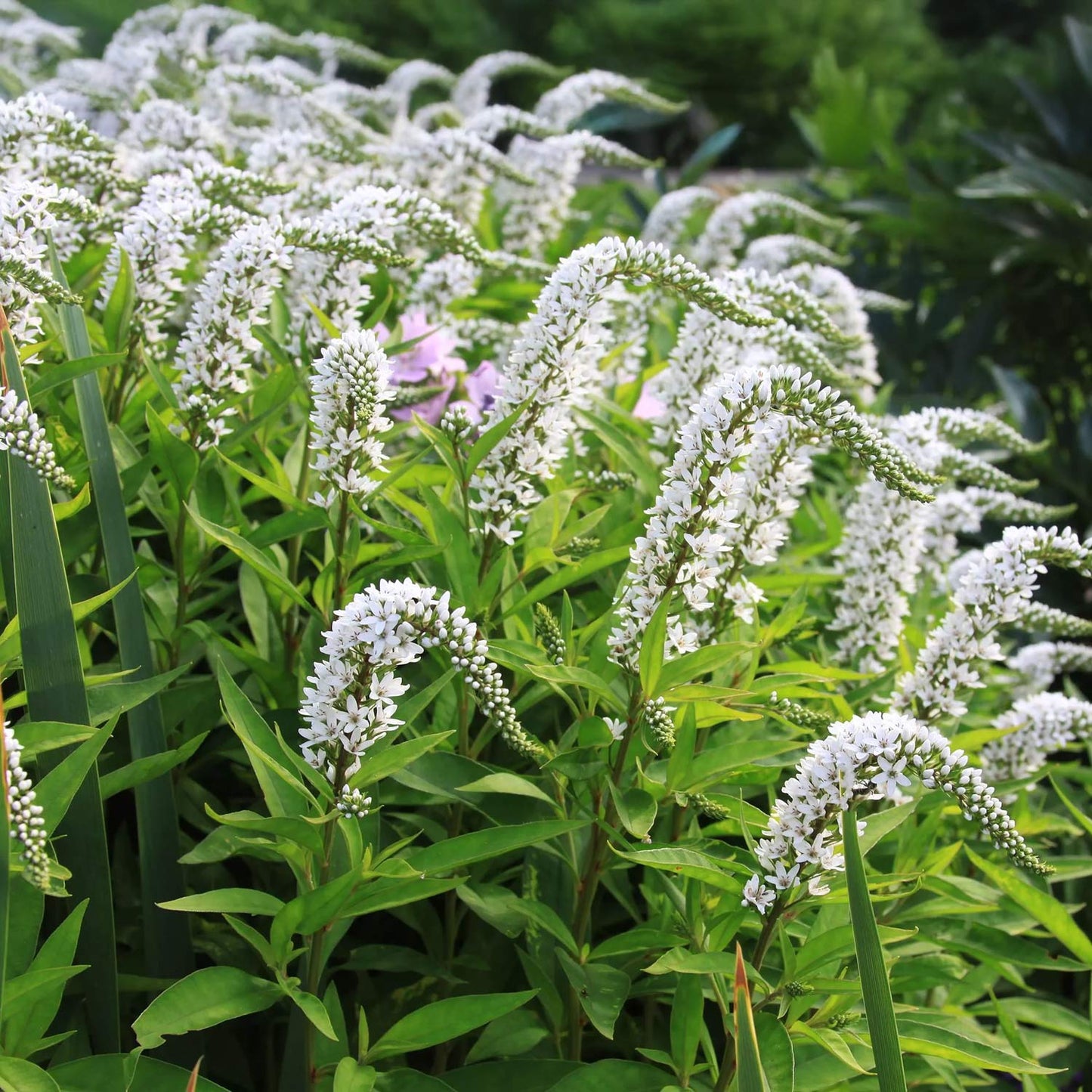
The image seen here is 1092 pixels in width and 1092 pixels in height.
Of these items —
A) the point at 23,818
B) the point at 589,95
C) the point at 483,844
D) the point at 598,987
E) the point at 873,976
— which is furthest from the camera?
the point at 589,95

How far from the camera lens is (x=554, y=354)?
5.64ft

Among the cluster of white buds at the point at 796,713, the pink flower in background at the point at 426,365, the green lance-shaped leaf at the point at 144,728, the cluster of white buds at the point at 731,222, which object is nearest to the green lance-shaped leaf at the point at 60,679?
the green lance-shaped leaf at the point at 144,728

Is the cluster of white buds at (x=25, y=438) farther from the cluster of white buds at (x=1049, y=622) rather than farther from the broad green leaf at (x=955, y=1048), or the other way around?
the cluster of white buds at (x=1049, y=622)

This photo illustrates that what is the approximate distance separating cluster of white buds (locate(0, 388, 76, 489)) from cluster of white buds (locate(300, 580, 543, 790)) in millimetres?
400

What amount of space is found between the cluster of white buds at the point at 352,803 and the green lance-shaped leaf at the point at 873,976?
1.76 ft

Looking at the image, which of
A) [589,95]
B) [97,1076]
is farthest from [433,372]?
[589,95]

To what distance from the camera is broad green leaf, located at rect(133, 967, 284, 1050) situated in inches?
51.3

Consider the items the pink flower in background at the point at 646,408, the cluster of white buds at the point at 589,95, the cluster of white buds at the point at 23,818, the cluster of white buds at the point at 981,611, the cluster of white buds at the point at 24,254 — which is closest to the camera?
the cluster of white buds at the point at 23,818

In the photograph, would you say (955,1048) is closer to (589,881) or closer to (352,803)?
(589,881)

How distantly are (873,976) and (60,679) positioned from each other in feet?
3.37

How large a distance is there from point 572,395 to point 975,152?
4126 millimetres

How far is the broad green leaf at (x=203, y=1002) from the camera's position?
130 centimetres

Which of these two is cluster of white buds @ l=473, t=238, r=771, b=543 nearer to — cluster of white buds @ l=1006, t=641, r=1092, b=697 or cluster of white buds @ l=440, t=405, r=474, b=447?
cluster of white buds @ l=440, t=405, r=474, b=447

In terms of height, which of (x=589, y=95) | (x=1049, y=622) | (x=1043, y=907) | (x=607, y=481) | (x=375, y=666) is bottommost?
(x=1043, y=907)
